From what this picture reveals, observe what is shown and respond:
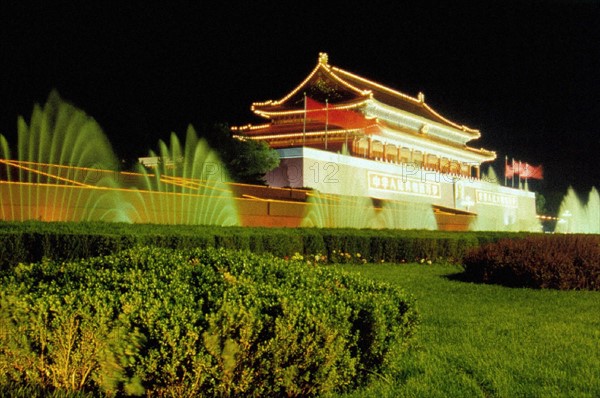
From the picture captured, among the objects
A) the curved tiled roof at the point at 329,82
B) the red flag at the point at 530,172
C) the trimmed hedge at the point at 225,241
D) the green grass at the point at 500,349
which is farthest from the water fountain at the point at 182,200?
the red flag at the point at 530,172

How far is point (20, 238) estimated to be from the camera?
910cm

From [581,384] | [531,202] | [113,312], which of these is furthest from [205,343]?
[531,202]

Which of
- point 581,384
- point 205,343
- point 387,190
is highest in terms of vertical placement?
point 387,190

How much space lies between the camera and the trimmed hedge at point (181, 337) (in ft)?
11.1

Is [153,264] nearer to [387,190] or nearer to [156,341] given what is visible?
[156,341]

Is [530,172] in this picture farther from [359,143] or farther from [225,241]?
[225,241]

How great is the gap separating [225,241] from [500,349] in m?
6.67

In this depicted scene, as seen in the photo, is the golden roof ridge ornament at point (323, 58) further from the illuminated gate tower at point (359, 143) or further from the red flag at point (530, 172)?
the red flag at point (530, 172)

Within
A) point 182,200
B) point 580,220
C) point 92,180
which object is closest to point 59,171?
point 92,180

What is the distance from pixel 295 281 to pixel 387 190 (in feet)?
103

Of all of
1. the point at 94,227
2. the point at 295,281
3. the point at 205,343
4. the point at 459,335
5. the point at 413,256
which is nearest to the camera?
the point at 205,343

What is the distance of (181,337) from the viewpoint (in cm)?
336

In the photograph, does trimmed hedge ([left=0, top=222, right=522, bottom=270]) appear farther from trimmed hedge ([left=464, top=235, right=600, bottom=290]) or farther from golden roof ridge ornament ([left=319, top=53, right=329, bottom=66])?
golden roof ridge ornament ([left=319, top=53, right=329, bottom=66])

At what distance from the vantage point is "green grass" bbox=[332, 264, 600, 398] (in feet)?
14.1
